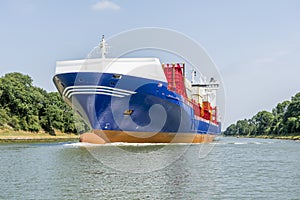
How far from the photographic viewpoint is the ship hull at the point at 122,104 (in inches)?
1751

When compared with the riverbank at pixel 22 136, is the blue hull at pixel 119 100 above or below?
above

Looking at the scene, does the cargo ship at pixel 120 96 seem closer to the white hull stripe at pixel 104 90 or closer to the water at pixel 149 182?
the white hull stripe at pixel 104 90

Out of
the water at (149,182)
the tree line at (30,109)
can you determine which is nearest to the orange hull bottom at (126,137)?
the water at (149,182)

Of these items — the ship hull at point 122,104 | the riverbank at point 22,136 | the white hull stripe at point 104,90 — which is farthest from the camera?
the riverbank at point 22,136

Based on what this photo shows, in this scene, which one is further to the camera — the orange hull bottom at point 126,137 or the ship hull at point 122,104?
the orange hull bottom at point 126,137

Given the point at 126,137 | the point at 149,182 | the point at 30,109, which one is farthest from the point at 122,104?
the point at 30,109

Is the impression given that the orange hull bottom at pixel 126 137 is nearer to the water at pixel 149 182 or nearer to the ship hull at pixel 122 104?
the ship hull at pixel 122 104

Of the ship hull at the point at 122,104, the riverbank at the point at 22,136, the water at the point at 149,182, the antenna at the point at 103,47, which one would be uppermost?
the antenna at the point at 103,47

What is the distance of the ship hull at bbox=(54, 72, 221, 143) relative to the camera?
146 feet

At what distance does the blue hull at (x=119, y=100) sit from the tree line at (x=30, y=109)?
3679 cm

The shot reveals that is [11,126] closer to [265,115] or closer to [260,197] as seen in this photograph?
[260,197]

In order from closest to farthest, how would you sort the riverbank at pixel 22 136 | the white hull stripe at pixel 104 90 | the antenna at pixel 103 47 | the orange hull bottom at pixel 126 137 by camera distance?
the white hull stripe at pixel 104 90 → the orange hull bottom at pixel 126 137 → the antenna at pixel 103 47 → the riverbank at pixel 22 136

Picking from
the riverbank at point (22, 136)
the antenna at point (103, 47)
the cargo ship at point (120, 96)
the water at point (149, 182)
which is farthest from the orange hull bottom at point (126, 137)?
the riverbank at point (22, 136)

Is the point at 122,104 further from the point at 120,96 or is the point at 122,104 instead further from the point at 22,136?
the point at 22,136
